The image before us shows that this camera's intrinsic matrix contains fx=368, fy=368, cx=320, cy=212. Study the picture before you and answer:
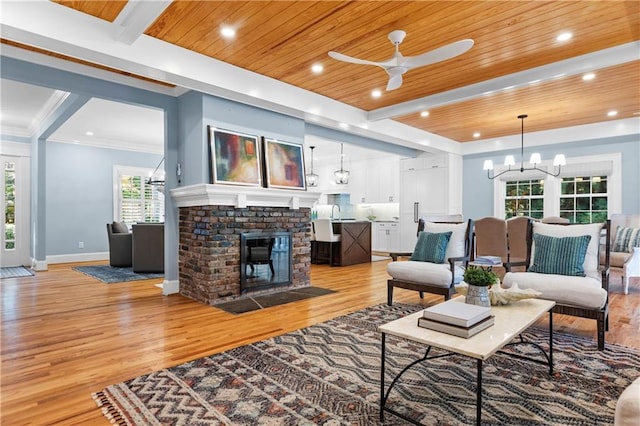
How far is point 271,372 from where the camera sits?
8.01 feet

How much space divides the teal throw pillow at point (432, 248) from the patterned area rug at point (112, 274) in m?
4.30

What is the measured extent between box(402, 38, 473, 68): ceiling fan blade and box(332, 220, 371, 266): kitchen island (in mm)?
4329

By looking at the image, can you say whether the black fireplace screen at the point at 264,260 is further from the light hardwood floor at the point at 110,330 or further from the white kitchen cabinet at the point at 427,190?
the white kitchen cabinet at the point at 427,190

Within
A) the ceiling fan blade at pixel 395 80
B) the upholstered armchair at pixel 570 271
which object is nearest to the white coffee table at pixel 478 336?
the upholstered armchair at pixel 570 271

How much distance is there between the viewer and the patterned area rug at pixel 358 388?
75.4 inches

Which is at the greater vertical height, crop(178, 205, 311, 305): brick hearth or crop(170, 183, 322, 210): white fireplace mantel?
crop(170, 183, 322, 210): white fireplace mantel

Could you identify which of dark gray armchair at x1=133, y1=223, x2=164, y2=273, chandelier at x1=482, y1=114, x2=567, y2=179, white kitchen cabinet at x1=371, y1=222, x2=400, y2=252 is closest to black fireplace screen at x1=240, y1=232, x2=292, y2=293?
→ dark gray armchair at x1=133, y1=223, x2=164, y2=273

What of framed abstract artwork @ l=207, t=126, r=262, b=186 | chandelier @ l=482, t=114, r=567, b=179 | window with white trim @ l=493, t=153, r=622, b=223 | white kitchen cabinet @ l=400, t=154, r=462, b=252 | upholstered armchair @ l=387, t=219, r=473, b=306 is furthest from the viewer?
white kitchen cabinet @ l=400, t=154, r=462, b=252

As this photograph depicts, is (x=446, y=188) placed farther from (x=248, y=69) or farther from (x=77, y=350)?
(x=77, y=350)

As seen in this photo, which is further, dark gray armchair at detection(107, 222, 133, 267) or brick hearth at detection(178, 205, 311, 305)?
dark gray armchair at detection(107, 222, 133, 267)

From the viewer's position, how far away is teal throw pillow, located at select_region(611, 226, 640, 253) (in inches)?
205

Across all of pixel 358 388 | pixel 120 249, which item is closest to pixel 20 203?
pixel 120 249

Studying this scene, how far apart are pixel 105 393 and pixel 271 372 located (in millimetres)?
973

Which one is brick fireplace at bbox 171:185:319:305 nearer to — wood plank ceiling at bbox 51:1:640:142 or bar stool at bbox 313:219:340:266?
wood plank ceiling at bbox 51:1:640:142
